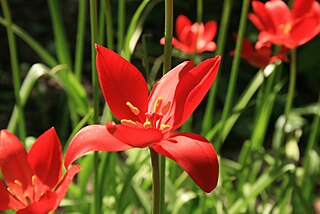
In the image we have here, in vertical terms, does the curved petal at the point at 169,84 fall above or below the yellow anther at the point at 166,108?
above

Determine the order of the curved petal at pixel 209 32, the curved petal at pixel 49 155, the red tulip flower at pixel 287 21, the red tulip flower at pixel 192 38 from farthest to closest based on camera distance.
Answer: the curved petal at pixel 209 32
the red tulip flower at pixel 192 38
the red tulip flower at pixel 287 21
the curved petal at pixel 49 155

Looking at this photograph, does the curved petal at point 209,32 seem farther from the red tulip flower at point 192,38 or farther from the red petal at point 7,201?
the red petal at point 7,201

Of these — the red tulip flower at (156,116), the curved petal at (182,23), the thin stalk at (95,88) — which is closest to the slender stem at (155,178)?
the red tulip flower at (156,116)

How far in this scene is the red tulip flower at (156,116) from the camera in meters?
0.72

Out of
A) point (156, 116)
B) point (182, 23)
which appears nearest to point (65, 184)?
point (156, 116)

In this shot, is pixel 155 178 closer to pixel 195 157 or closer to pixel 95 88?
pixel 195 157

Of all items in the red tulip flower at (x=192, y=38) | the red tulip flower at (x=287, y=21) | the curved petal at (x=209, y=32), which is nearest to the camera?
the red tulip flower at (x=287, y=21)

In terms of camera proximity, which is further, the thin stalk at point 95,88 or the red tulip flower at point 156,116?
the thin stalk at point 95,88

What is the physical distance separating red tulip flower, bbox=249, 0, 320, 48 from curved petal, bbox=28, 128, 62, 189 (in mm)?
484

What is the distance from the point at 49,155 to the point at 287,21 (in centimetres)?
58

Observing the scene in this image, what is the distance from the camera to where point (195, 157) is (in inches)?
28.1

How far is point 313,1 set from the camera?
131cm

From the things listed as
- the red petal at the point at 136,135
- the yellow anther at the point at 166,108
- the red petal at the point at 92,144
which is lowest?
the yellow anther at the point at 166,108

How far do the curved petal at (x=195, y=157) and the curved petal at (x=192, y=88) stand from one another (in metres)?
0.05
